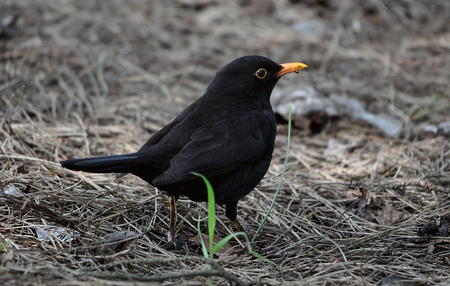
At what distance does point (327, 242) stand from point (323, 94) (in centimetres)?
338

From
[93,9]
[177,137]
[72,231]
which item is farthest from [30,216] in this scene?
[93,9]

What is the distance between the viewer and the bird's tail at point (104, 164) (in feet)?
12.1

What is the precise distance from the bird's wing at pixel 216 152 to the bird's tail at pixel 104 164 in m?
0.20

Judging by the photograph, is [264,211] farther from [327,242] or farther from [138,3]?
[138,3]

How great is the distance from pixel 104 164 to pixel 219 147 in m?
0.79

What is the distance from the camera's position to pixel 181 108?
6961mm

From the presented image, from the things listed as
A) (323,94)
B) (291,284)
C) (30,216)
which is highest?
(30,216)

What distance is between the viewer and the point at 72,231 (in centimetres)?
380

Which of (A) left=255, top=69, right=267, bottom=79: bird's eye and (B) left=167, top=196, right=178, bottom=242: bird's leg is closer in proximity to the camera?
(B) left=167, top=196, right=178, bottom=242: bird's leg

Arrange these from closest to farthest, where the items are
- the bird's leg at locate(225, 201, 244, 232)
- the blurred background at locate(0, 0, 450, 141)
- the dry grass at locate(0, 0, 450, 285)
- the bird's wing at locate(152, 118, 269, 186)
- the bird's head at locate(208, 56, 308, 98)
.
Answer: the dry grass at locate(0, 0, 450, 285) < the bird's wing at locate(152, 118, 269, 186) < the bird's leg at locate(225, 201, 244, 232) < the bird's head at locate(208, 56, 308, 98) < the blurred background at locate(0, 0, 450, 141)

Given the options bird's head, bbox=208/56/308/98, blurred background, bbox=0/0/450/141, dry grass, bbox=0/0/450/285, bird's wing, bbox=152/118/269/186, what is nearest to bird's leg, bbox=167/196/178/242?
dry grass, bbox=0/0/450/285

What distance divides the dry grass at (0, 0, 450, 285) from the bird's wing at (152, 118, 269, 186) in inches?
19.0

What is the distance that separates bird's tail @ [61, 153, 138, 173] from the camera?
12.1 feet

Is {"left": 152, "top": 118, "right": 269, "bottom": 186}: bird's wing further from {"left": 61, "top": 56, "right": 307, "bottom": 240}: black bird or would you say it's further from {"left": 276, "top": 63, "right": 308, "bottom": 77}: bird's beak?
{"left": 276, "top": 63, "right": 308, "bottom": 77}: bird's beak
